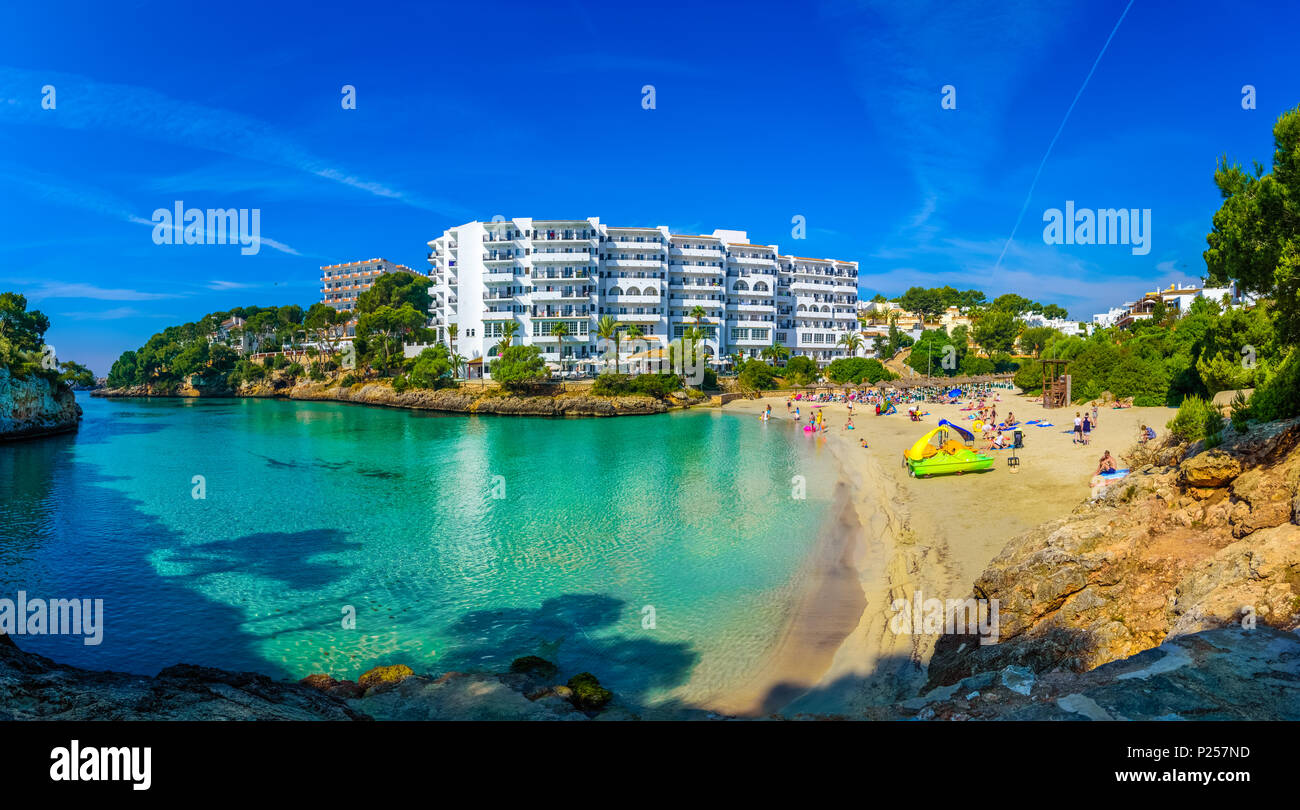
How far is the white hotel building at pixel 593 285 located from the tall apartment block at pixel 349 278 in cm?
5886

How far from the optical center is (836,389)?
250ft

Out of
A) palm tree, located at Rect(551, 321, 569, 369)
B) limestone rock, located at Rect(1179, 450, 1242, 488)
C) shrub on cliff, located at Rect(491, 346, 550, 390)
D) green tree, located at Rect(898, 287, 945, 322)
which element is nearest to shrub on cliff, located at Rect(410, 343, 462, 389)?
shrub on cliff, located at Rect(491, 346, 550, 390)

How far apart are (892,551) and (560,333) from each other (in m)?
66.0

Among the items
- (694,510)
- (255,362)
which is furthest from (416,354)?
(694,510)

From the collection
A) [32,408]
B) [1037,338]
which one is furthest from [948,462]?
[1037,338]

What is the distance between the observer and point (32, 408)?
5338 cm

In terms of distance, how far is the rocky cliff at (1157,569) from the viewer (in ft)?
24.9

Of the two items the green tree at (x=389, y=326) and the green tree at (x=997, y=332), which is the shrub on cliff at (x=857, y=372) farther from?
the green tree at (x=389, y=326)

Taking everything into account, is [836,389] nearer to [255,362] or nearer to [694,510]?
[694,510]

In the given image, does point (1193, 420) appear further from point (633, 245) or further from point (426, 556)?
point (633, 245)

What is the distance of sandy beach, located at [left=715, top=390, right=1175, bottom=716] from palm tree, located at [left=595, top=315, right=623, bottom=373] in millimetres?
47964
